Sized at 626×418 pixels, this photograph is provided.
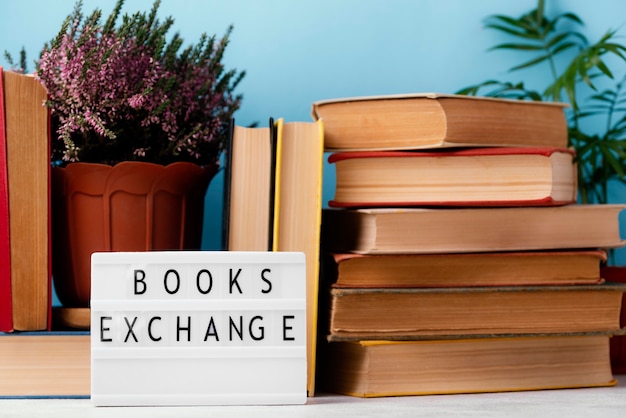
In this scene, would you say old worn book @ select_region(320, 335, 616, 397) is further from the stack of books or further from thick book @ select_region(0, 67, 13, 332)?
thick book @ select_region(0, 67, 13, 332)

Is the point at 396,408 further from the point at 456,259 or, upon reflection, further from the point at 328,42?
the point at 328,42

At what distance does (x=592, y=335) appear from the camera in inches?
32.8

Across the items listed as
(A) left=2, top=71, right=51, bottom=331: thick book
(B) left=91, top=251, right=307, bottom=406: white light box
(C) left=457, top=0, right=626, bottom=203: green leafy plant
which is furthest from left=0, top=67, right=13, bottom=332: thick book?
(C) left=457, top=0, right=626, bottom=203: green leafy plant

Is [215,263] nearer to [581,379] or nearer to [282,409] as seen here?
[282,409]

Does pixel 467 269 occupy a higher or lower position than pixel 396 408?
higher

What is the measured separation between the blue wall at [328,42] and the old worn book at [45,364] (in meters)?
0.31

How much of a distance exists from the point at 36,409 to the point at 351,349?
31 centimetres

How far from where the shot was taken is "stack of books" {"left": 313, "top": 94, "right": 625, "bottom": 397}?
0.79 m

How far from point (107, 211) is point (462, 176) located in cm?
38

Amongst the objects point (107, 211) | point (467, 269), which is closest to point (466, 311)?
point (467, 269)

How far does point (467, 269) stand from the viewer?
0.81 metres

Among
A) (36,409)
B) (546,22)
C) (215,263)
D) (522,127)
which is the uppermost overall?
(546,22)

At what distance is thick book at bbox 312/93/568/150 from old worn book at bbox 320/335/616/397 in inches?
8.5

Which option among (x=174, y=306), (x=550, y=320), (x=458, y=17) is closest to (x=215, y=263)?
(x=174, y=306)
